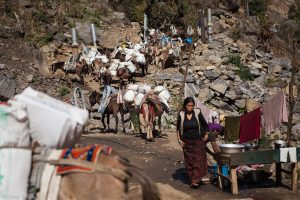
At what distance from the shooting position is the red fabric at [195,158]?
776 cm

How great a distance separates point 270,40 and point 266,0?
28.1ft

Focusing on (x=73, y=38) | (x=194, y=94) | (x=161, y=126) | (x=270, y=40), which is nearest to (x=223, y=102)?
(x=194, y=94)

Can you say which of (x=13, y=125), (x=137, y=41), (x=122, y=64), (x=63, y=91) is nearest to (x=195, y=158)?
(x=13, y=125)

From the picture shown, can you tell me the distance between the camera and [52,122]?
3244 millimetres

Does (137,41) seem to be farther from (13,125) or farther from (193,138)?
(13,125)

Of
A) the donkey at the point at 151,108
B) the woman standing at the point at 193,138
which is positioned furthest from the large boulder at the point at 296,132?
the woman standing at the point at 193,138

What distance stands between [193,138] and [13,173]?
15.9 feet

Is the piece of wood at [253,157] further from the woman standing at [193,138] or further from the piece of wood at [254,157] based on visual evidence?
the woman standing at [193,138]

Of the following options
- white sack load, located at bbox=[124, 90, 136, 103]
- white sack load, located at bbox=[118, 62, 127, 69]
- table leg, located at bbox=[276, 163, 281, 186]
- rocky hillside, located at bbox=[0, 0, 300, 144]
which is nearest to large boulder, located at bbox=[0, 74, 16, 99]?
rocky hillside, located at bbox=[0, 0, 300, 144]

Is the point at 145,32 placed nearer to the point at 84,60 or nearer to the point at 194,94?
the point at 84,60

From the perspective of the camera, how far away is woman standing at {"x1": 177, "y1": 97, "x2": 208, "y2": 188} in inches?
300

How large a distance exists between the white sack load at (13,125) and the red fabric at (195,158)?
4.81m

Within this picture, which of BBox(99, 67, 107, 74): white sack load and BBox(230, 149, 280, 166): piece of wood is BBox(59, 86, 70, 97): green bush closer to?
BBox(99, 67, 107, 74): white sack load

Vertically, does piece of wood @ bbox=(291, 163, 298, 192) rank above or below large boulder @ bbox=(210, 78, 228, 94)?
below
